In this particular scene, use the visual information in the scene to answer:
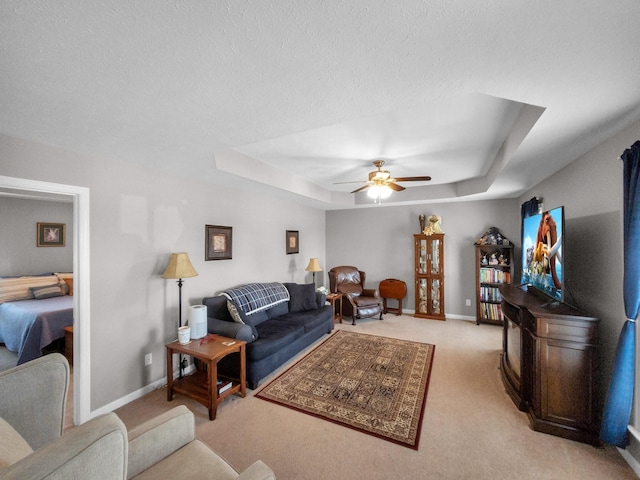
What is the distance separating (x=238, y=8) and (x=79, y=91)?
111 centimetres

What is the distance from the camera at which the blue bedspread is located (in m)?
3.13

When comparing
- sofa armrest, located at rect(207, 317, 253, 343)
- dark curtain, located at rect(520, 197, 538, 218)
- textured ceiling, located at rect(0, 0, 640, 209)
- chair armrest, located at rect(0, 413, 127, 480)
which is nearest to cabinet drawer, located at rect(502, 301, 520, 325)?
dark curtain, located at rect(520, 197, 538, 218)

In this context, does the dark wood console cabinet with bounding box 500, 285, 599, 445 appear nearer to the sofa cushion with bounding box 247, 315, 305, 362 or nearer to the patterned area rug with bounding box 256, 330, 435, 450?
the patterned area rug with bounding box 256, 330, 435, 450

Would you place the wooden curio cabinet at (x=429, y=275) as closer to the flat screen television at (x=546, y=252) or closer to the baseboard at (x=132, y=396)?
the flat screen television at (x=546, y=252)

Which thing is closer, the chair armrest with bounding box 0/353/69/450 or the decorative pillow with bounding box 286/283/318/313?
the chair armrest with bounding box 0/353/69/450

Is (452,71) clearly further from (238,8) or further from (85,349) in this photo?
(85,349)

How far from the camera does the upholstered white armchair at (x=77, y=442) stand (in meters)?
0.61

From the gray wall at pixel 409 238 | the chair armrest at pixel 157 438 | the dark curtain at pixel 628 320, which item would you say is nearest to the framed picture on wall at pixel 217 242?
the chair armrest at pixel 157 438

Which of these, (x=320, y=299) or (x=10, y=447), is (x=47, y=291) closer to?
(x=320, y=299)

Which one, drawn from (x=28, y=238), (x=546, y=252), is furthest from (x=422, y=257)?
(x=28, y=238)

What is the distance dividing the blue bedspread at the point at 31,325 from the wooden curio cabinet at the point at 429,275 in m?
5.65

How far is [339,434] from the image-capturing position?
2.08 metres

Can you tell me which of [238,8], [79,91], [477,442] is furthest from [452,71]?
[477,442]

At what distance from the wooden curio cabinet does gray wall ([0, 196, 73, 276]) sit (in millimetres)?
6849
